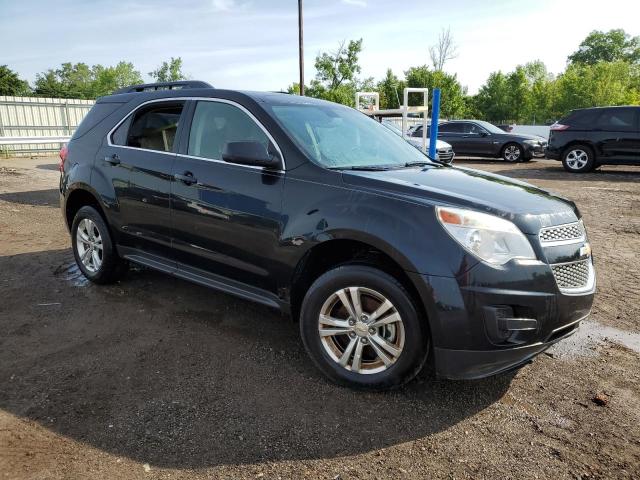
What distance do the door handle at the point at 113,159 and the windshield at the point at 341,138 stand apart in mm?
1643

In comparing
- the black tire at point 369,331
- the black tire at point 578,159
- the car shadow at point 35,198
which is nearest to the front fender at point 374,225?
the black tire at point 369,331

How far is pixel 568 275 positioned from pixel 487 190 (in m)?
0.69

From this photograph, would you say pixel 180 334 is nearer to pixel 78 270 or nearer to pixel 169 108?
pixel 169 108

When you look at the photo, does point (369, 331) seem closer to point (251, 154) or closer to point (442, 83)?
point (251, 154)

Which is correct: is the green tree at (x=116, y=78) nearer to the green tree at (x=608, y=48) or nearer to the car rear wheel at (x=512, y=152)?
the car rear wheel at (x=512, y=152)

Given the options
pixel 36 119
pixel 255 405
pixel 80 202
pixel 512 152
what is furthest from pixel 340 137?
pixel 36 119

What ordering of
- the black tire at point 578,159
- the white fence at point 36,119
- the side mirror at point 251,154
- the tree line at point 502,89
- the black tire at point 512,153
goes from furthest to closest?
the tree line at point 502,89, the white fence at point 36,119, the black tire at point 512,153, the black tire at point 578,159, the side mirror at point 251,154

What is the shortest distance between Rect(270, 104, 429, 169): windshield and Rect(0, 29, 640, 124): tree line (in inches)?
1130

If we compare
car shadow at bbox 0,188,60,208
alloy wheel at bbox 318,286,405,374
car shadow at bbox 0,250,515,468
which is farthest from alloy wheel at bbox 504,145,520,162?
alloy wheel at bbox 318,286,405,374

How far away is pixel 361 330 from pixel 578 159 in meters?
13.7

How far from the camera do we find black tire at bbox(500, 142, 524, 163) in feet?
57.6

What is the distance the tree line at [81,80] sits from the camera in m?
46.7

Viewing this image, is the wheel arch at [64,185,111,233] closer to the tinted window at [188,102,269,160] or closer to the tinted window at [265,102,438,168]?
the tinted window at [188,102,269,160]

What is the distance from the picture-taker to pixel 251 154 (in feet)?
10.6
